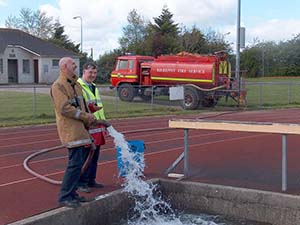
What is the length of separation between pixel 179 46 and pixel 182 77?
36.5 metres

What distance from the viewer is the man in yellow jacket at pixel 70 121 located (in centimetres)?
670

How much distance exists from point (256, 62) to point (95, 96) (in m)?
67.4

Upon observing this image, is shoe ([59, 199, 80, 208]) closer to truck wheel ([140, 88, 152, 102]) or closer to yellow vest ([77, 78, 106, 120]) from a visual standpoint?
yellow vest ([77, 78, 106, 120])

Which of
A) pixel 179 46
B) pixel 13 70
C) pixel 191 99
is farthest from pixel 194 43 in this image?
pixel 191 99

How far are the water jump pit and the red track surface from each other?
467 mm

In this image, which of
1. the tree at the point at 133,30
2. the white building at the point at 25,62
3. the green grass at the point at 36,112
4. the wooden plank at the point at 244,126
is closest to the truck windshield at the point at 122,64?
the green grass at the point at 36,112

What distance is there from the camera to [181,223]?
287 inches

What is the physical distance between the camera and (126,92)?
30.1 metres

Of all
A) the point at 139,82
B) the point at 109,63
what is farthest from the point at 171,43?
the point at 139,82

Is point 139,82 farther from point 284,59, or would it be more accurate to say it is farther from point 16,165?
point 284,59

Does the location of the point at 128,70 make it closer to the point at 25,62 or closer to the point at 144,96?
the point at 144,96

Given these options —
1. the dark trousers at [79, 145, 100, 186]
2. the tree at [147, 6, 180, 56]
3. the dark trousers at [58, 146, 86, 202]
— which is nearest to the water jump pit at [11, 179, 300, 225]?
the dark trousers at [58, 146, 86, 202]

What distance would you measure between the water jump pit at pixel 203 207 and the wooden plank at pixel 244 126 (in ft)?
3.11

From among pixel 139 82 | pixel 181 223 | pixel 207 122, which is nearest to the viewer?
pixel 181 223
